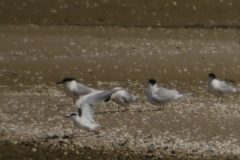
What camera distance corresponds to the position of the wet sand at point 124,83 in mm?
5305

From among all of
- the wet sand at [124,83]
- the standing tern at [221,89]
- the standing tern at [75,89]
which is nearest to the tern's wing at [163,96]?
the wet sand at [124,83]

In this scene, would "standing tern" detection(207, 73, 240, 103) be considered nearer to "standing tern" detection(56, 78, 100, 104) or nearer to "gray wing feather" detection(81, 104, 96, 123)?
"standing tern" detection(56, 78, 100, 104)

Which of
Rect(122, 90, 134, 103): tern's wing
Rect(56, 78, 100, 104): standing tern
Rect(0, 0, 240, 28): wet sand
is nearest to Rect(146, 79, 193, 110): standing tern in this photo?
Rect(122, 90, 134, 103): tern's wing

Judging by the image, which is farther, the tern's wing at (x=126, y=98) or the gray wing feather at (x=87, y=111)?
the tern's wing at (x=126, y=98)

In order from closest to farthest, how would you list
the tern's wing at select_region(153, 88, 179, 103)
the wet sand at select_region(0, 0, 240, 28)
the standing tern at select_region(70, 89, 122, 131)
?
the standing tern at select_region(70, 89, 122, 131) < the tern's wing at select_region(153, 88, 179, 103) < the wet sand at select_region(0, 0, 240, 28)

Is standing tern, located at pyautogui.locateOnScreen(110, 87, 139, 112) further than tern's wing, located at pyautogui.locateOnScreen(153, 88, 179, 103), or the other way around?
tern's wing, located at pyautogui.locateOnScreen(153, 88, 179, 103)

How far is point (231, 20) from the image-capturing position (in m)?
10.7

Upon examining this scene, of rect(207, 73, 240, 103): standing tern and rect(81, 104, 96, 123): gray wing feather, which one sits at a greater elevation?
rect(207, 73, 240, 103): standing tern

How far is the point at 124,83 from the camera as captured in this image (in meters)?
7.88

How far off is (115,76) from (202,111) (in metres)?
2.40

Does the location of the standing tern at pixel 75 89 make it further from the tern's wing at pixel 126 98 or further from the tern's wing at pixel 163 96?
the tern's wing at pixel 163 96

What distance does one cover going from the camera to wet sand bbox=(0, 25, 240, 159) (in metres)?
5.30

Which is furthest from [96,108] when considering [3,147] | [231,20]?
[231,20]

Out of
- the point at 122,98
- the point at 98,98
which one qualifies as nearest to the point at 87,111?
the point at 98,98
